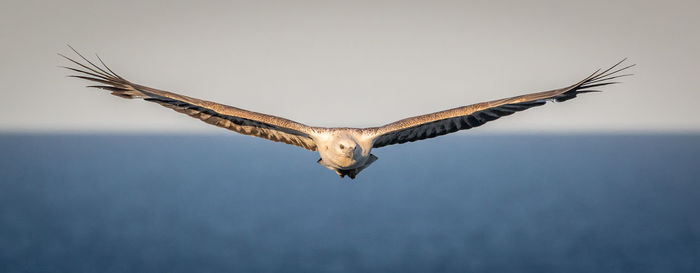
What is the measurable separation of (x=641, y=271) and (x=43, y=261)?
318 ft

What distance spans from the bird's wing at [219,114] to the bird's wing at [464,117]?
1.92 m

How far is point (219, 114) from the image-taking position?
1442 centimetres

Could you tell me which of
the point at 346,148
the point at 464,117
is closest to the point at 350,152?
the point at 346,148

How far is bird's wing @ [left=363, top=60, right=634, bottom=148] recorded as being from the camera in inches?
552

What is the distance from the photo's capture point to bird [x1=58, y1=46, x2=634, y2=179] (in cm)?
1377

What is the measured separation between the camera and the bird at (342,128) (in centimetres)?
1377

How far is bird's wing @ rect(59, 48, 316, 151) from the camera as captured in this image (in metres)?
13.6

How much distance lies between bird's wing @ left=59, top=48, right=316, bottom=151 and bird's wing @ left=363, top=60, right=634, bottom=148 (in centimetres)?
192

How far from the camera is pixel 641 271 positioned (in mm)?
94875

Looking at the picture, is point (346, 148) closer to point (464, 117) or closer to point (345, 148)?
point (345, 148)

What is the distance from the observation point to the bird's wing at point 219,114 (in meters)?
13.6

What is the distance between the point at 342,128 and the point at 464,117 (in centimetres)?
308

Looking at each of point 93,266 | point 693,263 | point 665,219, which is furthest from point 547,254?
point 93,266

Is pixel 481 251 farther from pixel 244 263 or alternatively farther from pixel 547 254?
pixel 244 263
